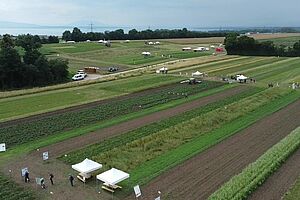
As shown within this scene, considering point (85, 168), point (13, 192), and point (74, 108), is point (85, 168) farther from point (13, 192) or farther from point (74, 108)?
point (74, 108)

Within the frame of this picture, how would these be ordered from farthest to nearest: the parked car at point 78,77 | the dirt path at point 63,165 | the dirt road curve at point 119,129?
1. the parked car at point 78,77
2. the dirt road curve at point 119,129
3. the dirt path at point 63,165

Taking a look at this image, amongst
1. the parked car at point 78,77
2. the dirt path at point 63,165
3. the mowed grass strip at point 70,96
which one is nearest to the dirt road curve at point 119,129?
the dirt path at point 63,165

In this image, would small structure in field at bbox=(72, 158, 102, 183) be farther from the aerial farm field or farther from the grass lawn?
the grass lawn

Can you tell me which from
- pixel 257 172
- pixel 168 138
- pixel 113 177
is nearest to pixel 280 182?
pixel 257 172

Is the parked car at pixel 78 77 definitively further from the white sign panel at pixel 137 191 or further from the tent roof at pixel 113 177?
the white sign panel at pixel 137 191

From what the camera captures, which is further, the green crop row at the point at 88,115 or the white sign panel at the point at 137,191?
the green crop row at the point at 88,115

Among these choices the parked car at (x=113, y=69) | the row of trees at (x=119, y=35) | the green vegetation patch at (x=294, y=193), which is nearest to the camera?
the green vegetation patch at (x=294, y=193)

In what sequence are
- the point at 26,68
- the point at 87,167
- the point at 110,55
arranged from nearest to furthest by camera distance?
the point at 87,167 → the point at 26,68 → the point at 110,55
